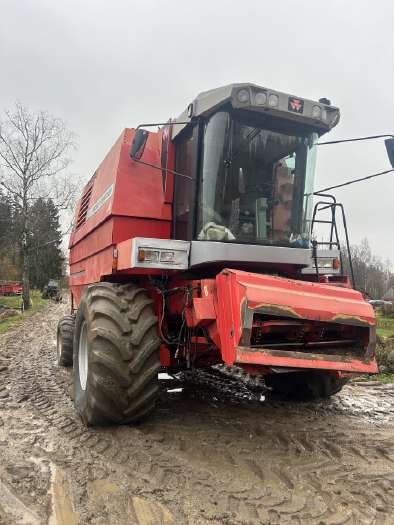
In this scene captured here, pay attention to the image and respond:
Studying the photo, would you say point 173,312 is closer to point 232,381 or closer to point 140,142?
point 140,142

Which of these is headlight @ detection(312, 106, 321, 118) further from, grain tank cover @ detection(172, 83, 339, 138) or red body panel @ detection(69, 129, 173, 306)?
red body panel @ detection(69, 129, 173, 306)

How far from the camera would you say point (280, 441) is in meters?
3.95

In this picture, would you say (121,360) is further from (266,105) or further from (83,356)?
(266,105)

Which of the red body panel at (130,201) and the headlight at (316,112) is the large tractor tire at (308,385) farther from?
the headlight at (316,112)

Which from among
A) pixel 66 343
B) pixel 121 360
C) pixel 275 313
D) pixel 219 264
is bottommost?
pixel 66 343

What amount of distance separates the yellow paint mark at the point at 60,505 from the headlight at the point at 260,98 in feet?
11.0

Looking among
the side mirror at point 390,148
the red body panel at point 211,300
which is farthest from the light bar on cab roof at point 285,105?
the red body panel at point 211,300

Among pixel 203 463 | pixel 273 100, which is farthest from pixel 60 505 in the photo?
pixel 273 100

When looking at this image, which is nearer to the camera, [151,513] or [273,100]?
[151,513]

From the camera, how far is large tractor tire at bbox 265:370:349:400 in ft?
16.9

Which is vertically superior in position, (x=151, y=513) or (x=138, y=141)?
(x=138, y=141)

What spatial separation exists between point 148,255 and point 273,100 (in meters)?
1.79

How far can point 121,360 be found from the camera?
3801mm

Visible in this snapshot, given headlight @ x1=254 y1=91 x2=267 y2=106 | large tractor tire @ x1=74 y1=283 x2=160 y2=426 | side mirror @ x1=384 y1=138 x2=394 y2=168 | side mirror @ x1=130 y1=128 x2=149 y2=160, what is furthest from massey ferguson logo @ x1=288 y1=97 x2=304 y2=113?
large tractor tire @ x1=74 y1=283 x2=160 y2=426
